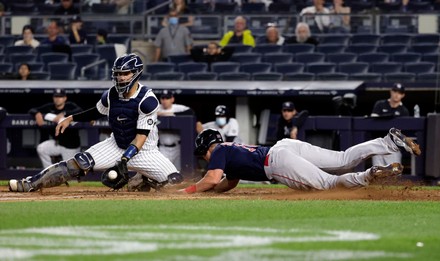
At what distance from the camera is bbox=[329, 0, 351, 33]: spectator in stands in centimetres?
2011

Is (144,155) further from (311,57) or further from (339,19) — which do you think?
(339,19)

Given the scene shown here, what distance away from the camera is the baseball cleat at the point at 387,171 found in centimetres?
1111

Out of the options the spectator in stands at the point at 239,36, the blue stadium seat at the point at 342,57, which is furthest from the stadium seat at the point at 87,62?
the blue stadium seat at the point at 342,57

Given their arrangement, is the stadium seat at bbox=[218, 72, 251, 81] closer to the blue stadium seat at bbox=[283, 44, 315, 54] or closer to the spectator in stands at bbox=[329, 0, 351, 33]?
the blue stadium seat at bbox=[283, 44, 315, 54]

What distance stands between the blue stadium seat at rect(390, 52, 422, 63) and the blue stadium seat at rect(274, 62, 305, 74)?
1550mm

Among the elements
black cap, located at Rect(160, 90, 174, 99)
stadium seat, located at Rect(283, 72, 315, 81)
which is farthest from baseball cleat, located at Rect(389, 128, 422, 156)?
stadium seat, located at Rect(283, 72, 315, 81)

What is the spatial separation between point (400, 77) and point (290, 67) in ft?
6.13

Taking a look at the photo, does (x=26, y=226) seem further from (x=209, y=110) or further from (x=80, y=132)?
(x=209, y=110)

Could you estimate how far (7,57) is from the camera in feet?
68.7

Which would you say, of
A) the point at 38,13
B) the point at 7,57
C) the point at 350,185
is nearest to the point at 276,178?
the point at 350,185

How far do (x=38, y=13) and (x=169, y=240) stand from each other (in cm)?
1531

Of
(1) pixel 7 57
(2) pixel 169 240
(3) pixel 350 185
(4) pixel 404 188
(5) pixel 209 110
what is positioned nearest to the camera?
(2) pixel 169 240

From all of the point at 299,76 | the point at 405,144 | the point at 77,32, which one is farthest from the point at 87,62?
the point at 405,144

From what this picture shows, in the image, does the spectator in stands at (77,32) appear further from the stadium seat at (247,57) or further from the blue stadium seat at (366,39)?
the blue stadium seat at (366,39)
